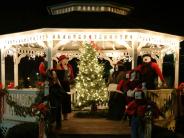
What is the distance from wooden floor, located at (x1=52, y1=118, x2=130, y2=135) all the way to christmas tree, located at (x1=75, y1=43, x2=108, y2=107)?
1.80 metres

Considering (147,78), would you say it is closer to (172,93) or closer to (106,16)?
(172,93)

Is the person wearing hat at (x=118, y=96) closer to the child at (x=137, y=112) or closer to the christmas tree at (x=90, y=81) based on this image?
the christmas tree at (x=90, y=81)

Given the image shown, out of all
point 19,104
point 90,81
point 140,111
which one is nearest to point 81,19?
point 90,81

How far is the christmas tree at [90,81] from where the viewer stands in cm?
1659

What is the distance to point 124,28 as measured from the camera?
15.5 m

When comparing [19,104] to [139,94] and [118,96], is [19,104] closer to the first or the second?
[118,96]

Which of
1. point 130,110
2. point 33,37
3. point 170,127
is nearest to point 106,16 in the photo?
point 33,37

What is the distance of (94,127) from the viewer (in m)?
13.6

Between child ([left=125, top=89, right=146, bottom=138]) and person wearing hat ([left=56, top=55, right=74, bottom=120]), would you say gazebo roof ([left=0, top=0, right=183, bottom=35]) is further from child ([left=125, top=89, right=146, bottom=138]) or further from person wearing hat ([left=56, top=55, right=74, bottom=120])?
child ([left=125, top=89, right=146, bottom=138])

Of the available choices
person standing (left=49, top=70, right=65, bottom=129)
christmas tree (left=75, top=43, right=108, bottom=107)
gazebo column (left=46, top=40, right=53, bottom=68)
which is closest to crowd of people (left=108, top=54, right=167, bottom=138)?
christmas tree (left=75, top=43, right=108, bottom=107)

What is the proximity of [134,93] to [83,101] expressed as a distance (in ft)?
15.3

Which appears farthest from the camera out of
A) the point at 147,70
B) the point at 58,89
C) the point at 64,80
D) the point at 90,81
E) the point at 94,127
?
the point at 90,81

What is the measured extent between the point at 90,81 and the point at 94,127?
11.6 ft

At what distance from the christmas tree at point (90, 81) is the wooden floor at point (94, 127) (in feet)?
5.91
